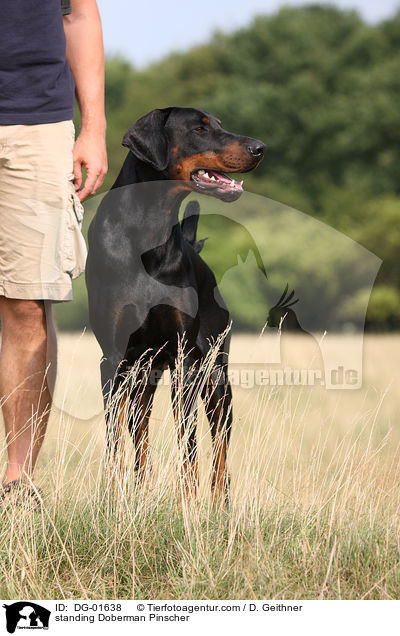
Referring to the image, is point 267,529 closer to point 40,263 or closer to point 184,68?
point 40,263

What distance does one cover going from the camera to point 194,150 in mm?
3082

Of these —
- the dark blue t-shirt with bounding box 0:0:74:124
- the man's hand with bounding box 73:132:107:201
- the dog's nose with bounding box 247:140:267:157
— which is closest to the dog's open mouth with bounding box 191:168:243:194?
the dog's nose with bounding box 247:140:267:157

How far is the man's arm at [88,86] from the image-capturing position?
306cm

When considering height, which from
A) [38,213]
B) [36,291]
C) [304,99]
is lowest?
[36,291]

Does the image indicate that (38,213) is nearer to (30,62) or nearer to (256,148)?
(30,62)

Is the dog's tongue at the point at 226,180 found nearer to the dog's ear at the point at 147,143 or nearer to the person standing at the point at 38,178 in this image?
the dog's ear at the point at 147,143

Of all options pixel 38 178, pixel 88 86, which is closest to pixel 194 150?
pixel 88 86

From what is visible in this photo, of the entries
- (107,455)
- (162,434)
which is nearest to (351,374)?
(162,434)

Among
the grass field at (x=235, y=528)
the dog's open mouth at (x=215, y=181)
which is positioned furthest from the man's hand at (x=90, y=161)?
the grass field at (x=235, y=528)

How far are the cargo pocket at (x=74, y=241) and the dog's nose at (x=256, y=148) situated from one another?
0.73 metres

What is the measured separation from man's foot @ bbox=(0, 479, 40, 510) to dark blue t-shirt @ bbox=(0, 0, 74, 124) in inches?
55.0

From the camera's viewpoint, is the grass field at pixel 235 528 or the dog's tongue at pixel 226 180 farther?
the dog's tongue at pixel 226 180

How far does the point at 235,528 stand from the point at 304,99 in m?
18.6
